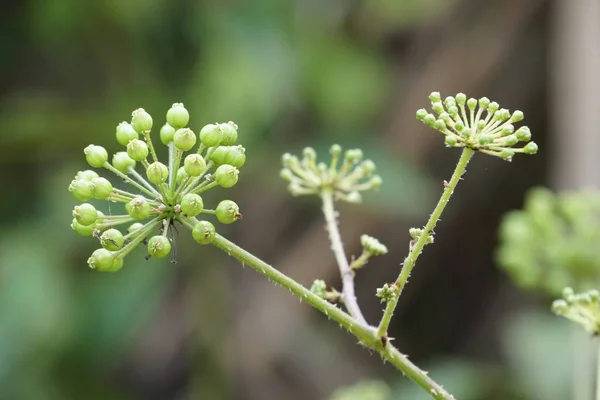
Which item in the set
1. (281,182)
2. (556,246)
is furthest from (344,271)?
(281,182)

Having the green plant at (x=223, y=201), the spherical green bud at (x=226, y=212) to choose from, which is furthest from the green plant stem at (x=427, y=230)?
the spherical green bud at (x=226, y=212)

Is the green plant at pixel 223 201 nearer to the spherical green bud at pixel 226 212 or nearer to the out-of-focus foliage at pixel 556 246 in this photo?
the spherical green bud at pixel 226 212

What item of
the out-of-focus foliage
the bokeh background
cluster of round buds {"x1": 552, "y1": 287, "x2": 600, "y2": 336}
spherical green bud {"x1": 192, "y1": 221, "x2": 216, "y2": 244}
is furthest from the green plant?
the bokeh background

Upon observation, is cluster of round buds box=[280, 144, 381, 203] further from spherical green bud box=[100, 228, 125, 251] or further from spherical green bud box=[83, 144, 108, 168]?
spherical green bud box=[100, 228, 125, 251]

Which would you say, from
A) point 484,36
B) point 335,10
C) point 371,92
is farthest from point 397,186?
point 484,36

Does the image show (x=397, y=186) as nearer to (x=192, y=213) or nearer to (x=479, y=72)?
(x=479, y=72)

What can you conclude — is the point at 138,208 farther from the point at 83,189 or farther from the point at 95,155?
the point at 95,155
